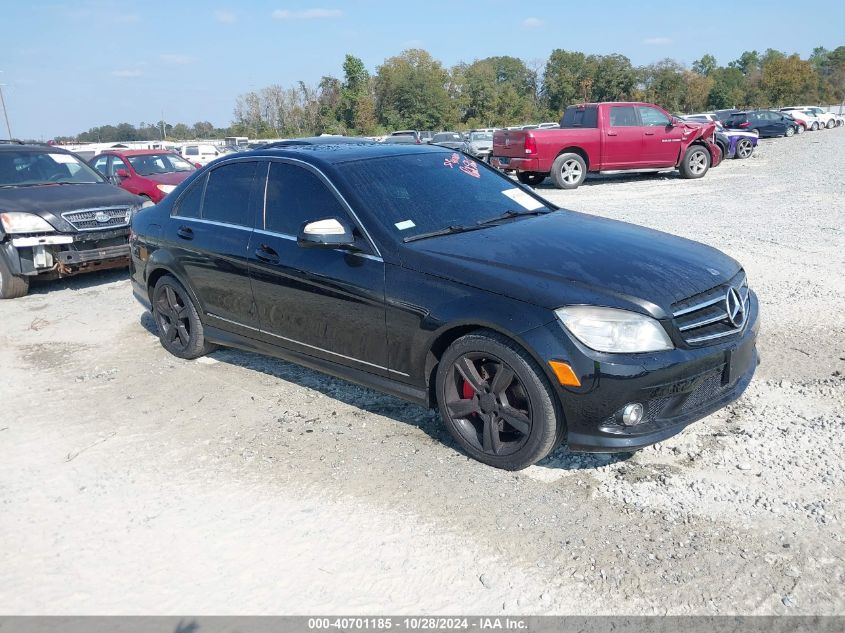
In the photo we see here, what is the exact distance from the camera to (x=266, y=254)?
4719mm

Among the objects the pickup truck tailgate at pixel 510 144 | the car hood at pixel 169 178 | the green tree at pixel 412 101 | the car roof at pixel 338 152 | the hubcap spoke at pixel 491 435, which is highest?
the green tree at pixel 412 101

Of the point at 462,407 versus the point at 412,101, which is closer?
the point at 462,407

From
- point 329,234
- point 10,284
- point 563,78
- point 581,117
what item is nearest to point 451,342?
point 329,234

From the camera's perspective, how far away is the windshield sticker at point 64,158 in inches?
374

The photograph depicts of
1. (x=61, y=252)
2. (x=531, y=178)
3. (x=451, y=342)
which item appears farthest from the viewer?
(x=531, y=178)

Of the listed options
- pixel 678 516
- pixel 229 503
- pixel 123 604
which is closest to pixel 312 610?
pixel 123 604

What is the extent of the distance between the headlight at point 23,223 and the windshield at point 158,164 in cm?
629

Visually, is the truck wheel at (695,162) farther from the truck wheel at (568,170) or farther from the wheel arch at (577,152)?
the truck wheel at (568,170)

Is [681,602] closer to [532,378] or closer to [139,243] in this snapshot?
[532,378]

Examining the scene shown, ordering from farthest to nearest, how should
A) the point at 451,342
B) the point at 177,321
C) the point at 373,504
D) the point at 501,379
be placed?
the point at 177,321
the point at 451,342
the point at 501,379
the point at 373,504

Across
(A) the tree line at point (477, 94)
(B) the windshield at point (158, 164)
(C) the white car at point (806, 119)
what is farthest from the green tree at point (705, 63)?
(B) the windshield at point (158, 164)

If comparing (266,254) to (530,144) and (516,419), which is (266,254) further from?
(530,144)

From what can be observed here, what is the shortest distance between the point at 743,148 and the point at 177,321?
899 inches

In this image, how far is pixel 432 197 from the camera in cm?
457
